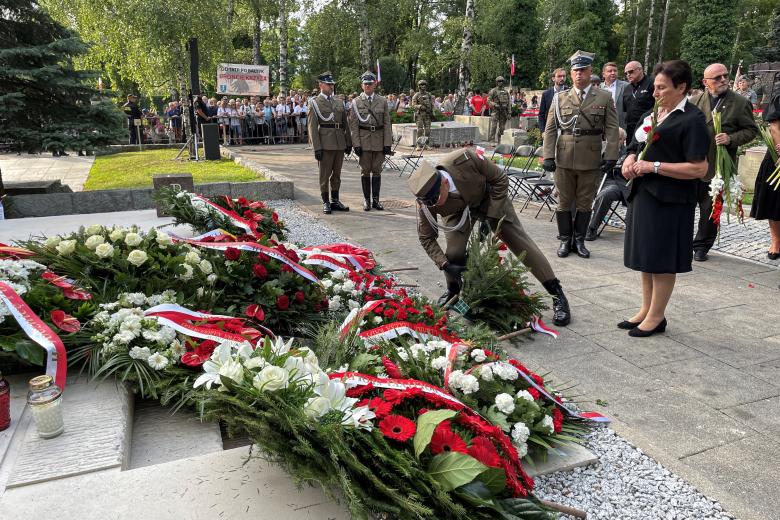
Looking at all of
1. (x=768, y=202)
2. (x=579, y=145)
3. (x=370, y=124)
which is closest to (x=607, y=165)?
(x=579, y=145)

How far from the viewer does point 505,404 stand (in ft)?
9.50

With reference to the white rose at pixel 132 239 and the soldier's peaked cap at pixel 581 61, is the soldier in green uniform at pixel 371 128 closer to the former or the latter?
the soldier's peaked cap at pixel 581 61

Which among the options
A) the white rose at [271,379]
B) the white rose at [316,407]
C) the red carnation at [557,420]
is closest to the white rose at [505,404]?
the red carnation at [557,420]

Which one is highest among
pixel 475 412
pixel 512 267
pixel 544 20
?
pixel 544 20

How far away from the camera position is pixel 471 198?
462 cm

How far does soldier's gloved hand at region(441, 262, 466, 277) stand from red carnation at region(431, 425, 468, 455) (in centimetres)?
231

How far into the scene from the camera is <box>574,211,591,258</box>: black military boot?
21.9 ft

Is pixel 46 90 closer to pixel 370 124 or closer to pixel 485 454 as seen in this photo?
pixel 370 124

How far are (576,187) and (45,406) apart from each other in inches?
224

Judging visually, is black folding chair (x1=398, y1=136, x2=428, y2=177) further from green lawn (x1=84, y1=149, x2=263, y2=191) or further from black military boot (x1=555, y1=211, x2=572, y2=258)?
black military boot (x1=555, y1=211, x2=572, y2=258)

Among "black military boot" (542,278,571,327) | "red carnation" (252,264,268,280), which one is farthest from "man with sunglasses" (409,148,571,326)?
"red carnation" (252,264,268,280)

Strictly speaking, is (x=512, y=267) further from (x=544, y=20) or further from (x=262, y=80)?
(x=544, y=20)

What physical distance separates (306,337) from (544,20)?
4464cm

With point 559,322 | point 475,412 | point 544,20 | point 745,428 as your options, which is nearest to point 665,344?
point 559,322
